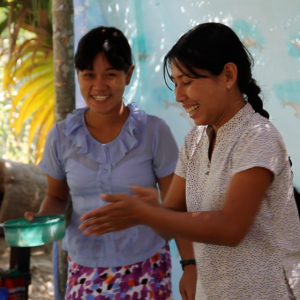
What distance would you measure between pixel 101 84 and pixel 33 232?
2.08ft

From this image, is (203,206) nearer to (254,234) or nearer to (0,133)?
(254,234)

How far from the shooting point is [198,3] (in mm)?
2182

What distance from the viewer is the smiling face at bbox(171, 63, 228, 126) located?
1.17 m

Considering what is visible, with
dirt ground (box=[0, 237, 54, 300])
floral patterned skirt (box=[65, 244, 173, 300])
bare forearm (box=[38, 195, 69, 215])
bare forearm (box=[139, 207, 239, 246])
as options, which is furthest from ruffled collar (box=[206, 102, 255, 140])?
dirt ground (box=[0, 237, 54, 300])

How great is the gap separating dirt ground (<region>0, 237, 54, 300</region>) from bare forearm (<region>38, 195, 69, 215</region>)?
1.71 m

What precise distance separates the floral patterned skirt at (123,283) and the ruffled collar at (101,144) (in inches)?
16.8

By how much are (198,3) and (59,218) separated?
1.23 m

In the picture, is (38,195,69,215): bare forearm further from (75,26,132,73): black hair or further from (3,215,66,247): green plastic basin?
(75,26,132,73): black hair

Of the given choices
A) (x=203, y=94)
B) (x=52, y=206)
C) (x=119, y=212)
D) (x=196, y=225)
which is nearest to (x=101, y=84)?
(x=52, y=206)

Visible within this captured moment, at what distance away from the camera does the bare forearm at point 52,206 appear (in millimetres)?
1923

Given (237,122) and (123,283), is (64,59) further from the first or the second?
(237,122)

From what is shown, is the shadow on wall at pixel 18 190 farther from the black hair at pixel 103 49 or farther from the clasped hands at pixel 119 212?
the clasped hands at pixel 119 212

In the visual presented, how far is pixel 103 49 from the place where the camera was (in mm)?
1805

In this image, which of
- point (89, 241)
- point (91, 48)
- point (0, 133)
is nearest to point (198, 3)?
point (91, 48)
